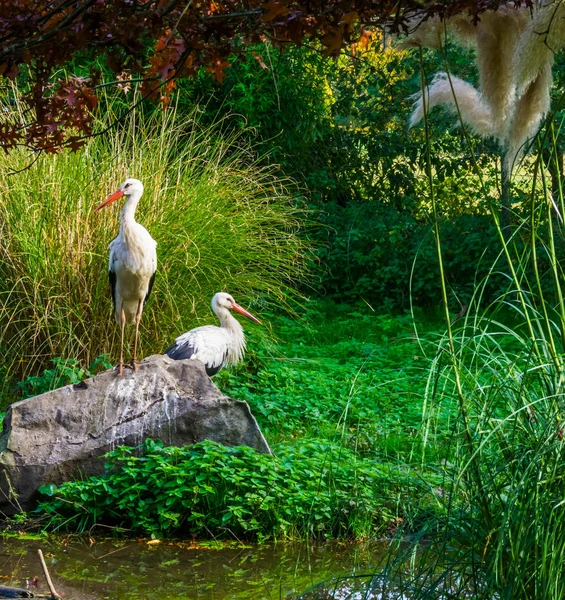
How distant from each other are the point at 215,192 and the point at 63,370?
2.00 m

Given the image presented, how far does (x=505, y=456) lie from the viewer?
2594mm

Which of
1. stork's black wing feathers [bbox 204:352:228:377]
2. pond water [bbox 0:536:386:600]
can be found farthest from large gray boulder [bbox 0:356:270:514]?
stork's black wing feathers [bbox 204:352:228:377]

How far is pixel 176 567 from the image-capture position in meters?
4.21

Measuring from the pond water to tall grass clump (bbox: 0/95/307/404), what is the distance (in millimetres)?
2048

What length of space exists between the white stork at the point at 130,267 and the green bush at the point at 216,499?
3.58 ft

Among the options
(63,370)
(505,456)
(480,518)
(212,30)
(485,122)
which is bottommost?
(63,370)

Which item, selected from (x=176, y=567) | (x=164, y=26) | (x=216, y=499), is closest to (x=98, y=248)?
(x=216, y=499)

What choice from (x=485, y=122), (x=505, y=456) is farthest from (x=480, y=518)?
(x=485, y=122)

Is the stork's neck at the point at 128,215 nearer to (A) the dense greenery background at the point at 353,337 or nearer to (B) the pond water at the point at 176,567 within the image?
(A) the dense greenery background at the point at 353,337

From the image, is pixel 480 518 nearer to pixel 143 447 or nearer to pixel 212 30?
pixel 212 30

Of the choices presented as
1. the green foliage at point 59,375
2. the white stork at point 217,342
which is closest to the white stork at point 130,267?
the green foliage at point 59,375

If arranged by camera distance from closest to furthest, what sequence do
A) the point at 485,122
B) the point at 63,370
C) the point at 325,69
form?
the point at 485,122, the point at 63,370, the point at 325,69

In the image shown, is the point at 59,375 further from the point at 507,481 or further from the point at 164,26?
the point at 164,26

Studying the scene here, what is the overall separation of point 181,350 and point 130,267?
2.39 ft
